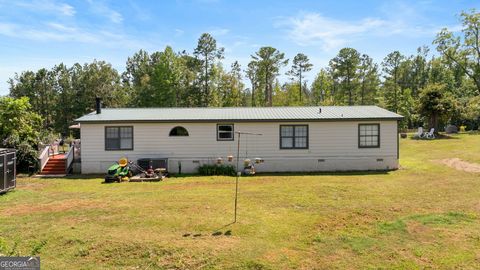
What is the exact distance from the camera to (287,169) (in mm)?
17781

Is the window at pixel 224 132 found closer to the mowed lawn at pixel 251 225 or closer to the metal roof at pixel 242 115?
the metal roof at pixel 242 115

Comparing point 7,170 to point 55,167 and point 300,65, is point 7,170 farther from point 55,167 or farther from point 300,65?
point 300,65

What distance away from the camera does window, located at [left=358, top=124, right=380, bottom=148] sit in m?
17.7

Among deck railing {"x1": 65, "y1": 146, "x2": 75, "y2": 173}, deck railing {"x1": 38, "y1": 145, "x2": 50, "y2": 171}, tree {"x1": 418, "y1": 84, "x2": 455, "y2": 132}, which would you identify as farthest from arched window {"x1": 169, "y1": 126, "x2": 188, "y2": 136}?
tree {"x1": 418, "y1": 84, "x2": 455, "y2": 132}

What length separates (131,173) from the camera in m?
16.7

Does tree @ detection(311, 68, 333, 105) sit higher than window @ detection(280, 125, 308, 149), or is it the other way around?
tree @ detection(311, 68, 333, 105)

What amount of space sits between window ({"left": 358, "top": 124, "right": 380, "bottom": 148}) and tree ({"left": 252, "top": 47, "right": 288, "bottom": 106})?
3234cm

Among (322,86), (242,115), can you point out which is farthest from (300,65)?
(242,115)

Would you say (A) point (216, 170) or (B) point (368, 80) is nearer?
(A) point (216, 170)

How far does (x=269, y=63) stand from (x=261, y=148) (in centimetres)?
3313

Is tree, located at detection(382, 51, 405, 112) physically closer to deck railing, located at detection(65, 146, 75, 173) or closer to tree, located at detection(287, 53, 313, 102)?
tree, located at detection(287, 53, 313, 102)

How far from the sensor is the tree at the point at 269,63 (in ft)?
159

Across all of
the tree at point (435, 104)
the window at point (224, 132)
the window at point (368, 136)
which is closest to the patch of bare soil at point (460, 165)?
the window at point (368, 136)

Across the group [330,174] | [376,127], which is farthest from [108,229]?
[376,127]
